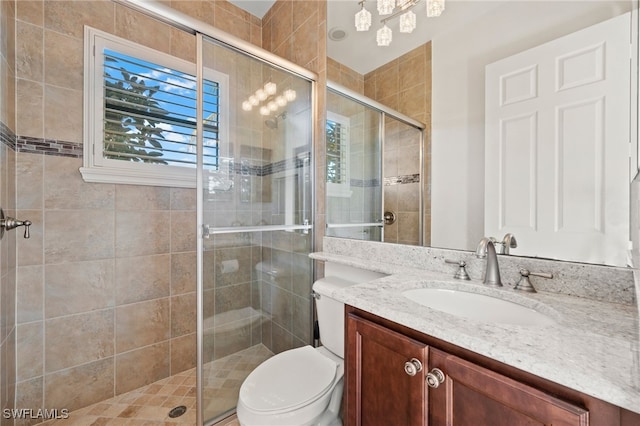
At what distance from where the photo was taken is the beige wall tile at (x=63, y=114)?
1440 millimetres

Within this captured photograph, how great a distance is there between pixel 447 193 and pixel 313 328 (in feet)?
3.95

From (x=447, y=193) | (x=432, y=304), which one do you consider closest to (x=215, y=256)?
(x=432, y=304)

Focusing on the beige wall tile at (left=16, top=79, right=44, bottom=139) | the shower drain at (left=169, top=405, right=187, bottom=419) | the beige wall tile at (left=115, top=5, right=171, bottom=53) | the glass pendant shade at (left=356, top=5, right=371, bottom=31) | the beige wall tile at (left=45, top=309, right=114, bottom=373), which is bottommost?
the shower drain at (left=169, top=405, right=187, bottom=419)

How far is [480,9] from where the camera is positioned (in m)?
1.04

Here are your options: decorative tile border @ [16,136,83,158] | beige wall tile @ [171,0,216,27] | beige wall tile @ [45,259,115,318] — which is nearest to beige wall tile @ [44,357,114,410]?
beige wall tile @ [45,259,115,318]

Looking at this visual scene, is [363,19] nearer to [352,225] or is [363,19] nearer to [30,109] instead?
[352,225]

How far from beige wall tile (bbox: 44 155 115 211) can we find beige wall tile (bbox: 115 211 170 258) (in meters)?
0.14

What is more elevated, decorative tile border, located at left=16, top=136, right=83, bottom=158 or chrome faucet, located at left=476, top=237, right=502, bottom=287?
decorative tile border, located at left=16, top=136, right=83, bottom=158

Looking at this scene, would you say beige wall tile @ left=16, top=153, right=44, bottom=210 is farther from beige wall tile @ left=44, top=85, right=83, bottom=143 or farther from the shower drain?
the shower drain

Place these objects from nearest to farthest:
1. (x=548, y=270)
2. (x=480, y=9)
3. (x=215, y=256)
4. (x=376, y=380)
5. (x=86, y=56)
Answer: (x=376, y=380) < (x=548, y=270) < (x=480, y=9) < (x=215, y=256) < (x=86, y=56)

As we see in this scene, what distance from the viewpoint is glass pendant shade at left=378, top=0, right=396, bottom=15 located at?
4.32ft

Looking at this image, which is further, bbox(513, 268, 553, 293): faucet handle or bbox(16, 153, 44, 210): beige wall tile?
bbox(16, 153, 44, 210): beige wall tile

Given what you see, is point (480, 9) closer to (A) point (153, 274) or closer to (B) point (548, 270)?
(B) point (548, 270)

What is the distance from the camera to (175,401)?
5.27ft
